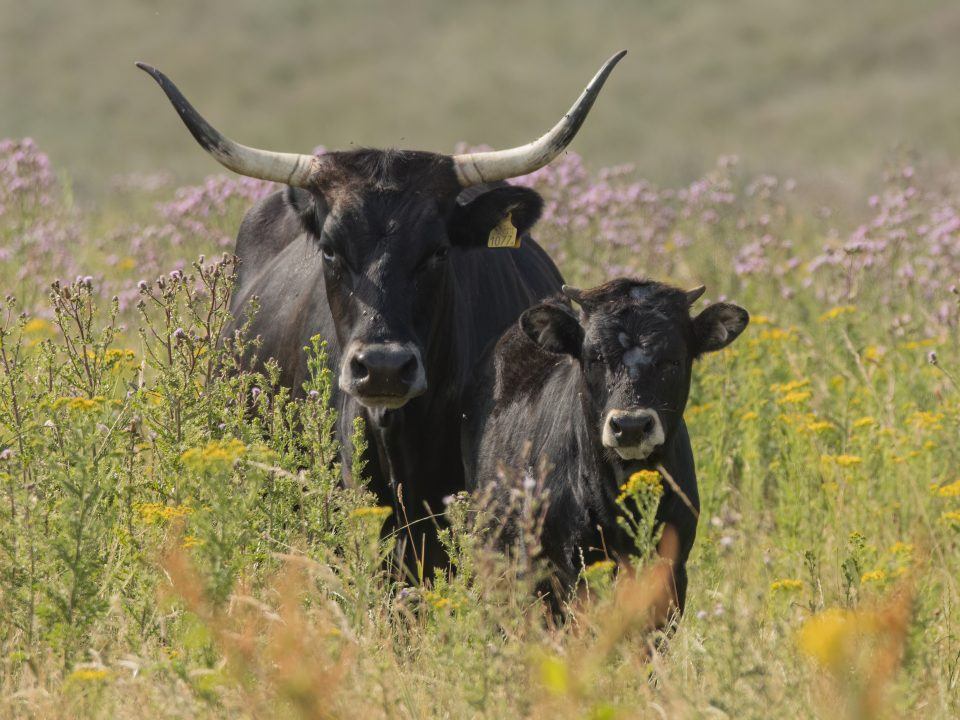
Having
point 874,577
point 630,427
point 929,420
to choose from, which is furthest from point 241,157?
point 874,577

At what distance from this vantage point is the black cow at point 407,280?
6.24m

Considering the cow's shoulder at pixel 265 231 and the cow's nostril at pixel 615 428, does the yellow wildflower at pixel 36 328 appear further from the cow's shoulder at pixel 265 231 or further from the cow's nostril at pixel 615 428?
the cow's nostril at pixel 615 428

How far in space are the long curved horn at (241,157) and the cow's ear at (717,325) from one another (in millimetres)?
1847

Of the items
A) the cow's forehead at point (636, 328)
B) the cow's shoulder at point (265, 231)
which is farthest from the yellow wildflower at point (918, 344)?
the cow's shoulder at point (265, 231)

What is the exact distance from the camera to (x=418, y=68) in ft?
181

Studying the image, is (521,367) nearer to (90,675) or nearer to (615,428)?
(615,428)

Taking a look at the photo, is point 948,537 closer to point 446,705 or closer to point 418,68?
point 446,705

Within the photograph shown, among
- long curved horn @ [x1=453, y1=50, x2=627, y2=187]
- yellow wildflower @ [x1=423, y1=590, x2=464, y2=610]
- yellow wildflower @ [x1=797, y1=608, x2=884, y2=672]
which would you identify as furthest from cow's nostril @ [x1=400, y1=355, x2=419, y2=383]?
yellow wildflower @ [x1=797, y1=608, x2=884, y2=672]

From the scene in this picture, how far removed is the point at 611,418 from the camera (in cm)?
545

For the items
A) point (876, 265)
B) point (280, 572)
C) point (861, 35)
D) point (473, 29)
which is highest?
point (473, 29)

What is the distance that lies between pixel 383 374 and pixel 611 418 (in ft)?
3.16

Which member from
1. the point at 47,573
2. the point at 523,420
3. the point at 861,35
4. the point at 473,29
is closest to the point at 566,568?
the point at 523,420

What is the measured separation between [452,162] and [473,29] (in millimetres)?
53493

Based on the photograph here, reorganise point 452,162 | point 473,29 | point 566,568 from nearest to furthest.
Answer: point 566,568 < point 452,162 < point 473,29
